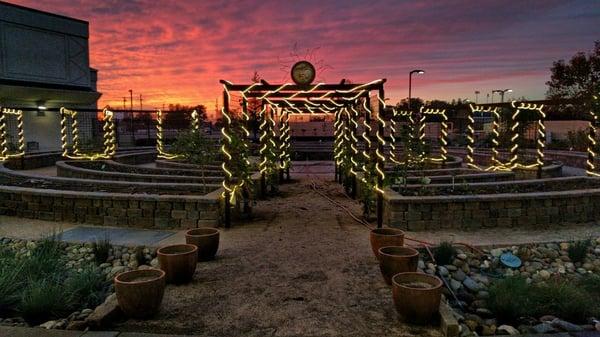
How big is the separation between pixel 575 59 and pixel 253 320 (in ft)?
117

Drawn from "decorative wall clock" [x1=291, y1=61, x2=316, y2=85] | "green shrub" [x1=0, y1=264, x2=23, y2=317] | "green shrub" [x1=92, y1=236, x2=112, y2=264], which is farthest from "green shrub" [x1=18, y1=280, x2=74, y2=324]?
"decorative wall clock" [x1=291, y1=61, x2=316, y2=85]

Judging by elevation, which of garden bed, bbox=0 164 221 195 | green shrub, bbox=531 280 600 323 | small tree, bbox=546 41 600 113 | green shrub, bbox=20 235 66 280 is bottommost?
green shrub, bbox=531 280 600 323

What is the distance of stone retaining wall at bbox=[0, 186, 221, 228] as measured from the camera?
361 inches

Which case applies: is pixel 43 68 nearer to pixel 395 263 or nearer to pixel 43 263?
pixel 43 263

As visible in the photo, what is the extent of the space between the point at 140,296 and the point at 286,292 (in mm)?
1716

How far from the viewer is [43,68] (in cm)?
3203

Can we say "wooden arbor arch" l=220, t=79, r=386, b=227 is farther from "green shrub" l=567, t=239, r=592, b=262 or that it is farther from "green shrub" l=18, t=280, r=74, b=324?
"green shrub" l=18, t=280, r=74, b=324

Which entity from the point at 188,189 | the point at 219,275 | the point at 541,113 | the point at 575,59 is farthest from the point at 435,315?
the point at 575,59

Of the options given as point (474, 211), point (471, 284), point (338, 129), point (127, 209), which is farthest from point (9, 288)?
point (338, 129)

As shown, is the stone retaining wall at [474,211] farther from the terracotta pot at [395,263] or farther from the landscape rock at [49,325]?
the landscape rock at [49,325]

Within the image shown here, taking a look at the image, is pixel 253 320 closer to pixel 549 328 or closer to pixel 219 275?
pixel 219 275

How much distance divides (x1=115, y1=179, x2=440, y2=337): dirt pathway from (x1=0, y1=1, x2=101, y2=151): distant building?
87.4 ft

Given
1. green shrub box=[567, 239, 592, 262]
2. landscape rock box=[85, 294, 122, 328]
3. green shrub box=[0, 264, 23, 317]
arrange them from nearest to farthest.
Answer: landscape rock box=[85, 294, 122, 328] → green shrub box=[0, 264, 23, 317] → green shrub box=[567, 239, 592, 262]

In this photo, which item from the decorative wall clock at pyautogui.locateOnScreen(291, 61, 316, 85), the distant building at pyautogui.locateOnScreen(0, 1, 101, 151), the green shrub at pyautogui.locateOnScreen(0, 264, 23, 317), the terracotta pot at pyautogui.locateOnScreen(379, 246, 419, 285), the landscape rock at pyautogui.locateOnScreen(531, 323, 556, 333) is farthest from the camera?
the distant building at pyautogui.locateOnScreen(0, 1, 101, 151)
